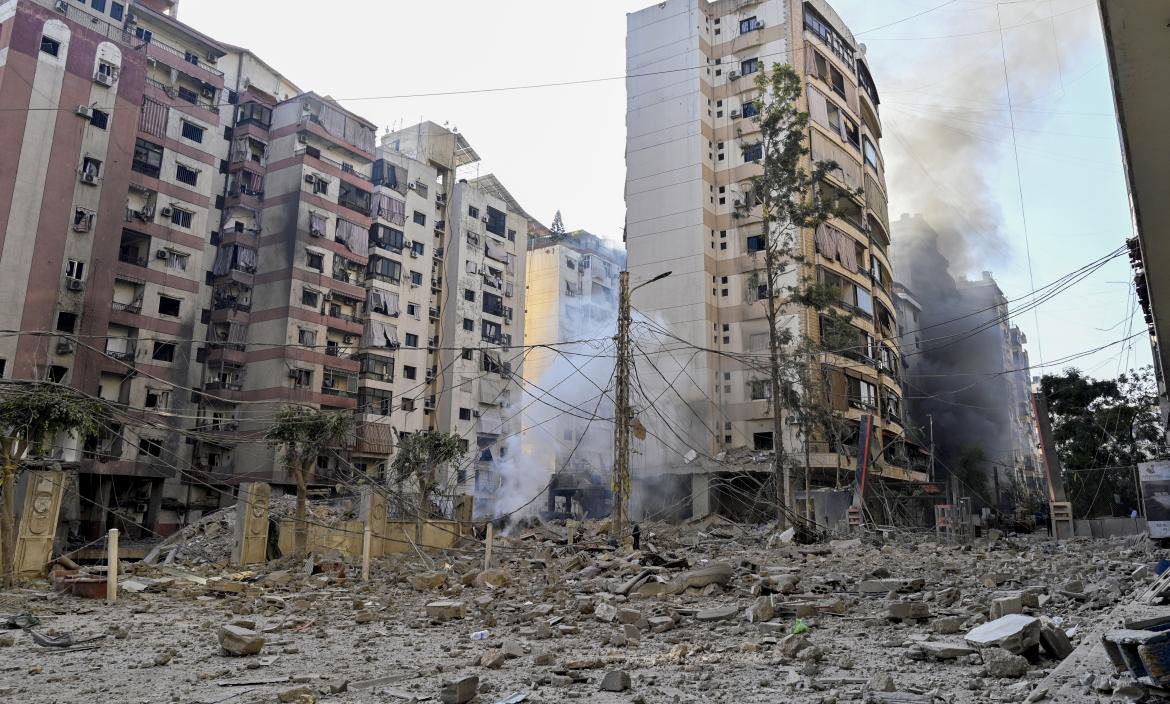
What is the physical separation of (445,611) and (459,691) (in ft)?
18.7

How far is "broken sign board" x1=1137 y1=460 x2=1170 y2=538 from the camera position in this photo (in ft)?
76.8

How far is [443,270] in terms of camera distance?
57625 mm

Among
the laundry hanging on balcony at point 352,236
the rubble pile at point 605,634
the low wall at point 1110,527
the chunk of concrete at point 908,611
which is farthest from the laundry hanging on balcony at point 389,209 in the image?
the chunk of concrete at point 908,611

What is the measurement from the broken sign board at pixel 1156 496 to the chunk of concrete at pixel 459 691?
25494 mm

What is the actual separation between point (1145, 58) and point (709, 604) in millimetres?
8915

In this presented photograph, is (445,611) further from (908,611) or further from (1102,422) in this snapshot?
(1102,422)

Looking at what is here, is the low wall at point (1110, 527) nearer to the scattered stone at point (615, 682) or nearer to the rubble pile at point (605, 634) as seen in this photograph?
the rubble pile at point (605, 634)

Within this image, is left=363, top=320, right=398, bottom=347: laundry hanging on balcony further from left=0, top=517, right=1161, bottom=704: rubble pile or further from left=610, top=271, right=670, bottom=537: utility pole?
left=0, top=517, right=1161, bottom=704: rubble pile

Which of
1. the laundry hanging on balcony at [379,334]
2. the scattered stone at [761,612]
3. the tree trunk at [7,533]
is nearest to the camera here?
the scattered stone at [761,612]

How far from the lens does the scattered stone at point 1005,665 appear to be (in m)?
5.25

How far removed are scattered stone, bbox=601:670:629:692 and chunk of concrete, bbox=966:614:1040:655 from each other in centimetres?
271

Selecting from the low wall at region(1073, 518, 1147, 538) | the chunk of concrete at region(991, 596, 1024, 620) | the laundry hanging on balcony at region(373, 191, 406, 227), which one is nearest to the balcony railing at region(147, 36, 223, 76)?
the laundry hanging on balcony at region(373, 191, 406, 227)

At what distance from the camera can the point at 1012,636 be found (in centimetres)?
567

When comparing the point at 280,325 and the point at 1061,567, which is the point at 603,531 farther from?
the point at 280,325
